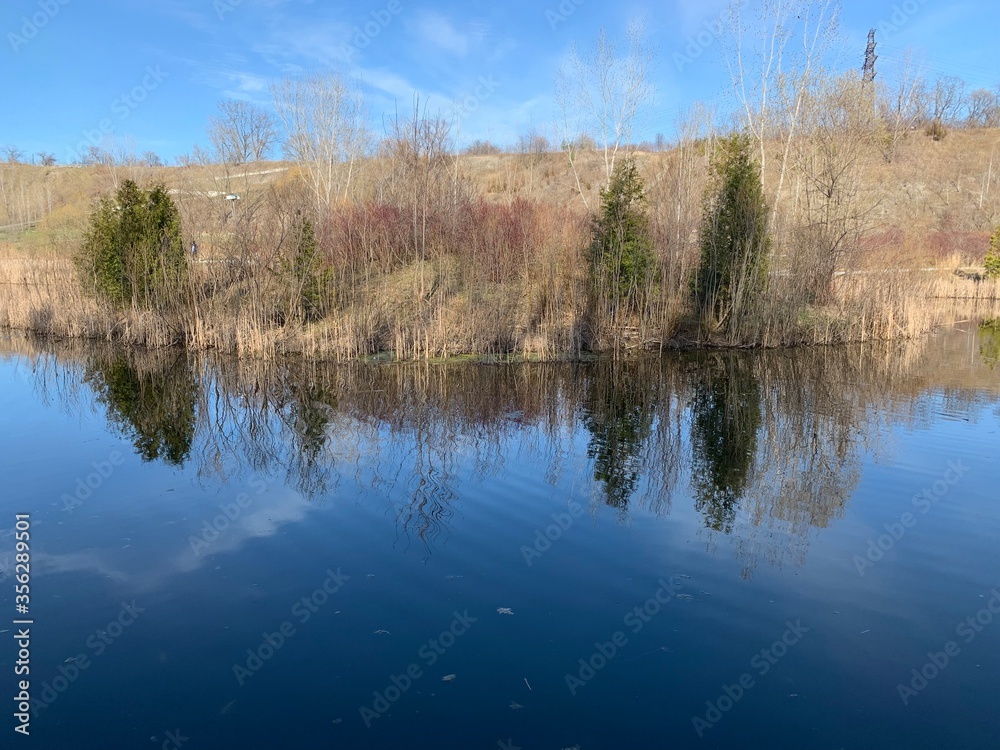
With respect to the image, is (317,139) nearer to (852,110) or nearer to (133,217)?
(133,217)

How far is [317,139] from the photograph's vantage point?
1180 inches

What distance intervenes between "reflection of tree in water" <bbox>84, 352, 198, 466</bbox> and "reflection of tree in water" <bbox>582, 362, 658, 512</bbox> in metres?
4.19

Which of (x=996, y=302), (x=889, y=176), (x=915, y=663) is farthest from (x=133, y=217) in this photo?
(x=889, y=176)

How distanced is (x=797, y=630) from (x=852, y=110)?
17134 millimetres

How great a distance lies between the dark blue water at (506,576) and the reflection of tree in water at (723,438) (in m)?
0.05

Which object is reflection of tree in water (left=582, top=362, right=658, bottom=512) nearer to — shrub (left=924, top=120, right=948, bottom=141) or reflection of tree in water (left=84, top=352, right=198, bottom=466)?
reflection of tree in water (left=84, top=352, right=198, bottom=466)

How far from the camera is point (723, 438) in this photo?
24.7 feet

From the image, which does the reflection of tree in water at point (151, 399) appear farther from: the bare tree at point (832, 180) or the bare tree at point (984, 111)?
the bare tree at point (984, 111)

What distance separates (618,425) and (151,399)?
6300 millimetres

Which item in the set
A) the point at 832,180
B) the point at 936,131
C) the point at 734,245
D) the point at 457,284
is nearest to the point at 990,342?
the point at 832,180

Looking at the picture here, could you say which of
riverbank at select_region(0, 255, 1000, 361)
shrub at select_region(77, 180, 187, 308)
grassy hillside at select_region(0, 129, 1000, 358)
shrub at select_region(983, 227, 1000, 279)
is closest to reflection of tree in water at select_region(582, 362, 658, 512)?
riverbank at select_region(0, 255, 1000, 361)

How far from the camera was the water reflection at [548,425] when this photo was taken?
19.0 feet

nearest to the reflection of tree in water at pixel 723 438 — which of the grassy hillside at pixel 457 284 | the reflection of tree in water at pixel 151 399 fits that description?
the grassy hillside at pixel 457 284

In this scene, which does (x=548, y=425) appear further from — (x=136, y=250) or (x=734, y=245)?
(x=136, y=250)
